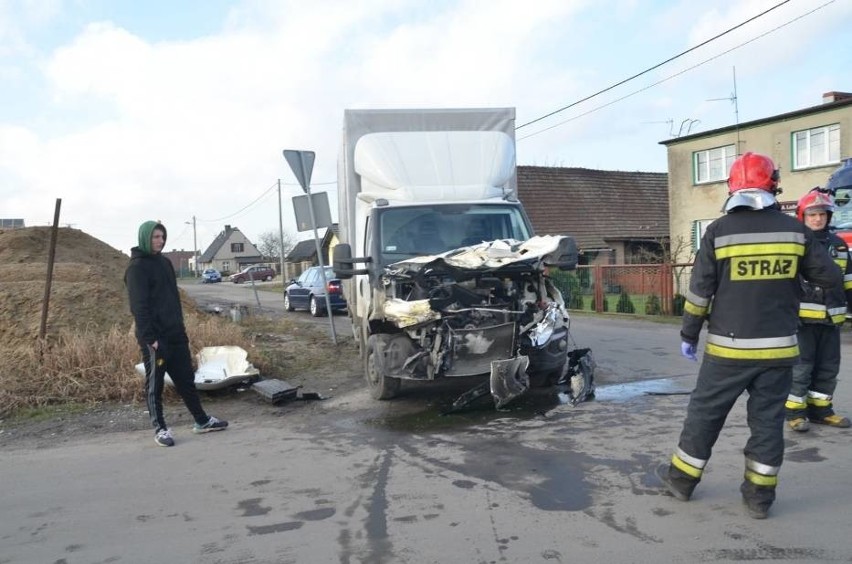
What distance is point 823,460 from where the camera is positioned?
4.98 m

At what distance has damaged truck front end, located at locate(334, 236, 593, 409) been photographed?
655 cm

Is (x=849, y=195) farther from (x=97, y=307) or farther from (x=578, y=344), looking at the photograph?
(x=97, y=307)

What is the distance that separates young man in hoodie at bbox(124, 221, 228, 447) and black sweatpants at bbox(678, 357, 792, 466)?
4.32 meters

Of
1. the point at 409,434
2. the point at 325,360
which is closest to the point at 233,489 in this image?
the point at 409,434

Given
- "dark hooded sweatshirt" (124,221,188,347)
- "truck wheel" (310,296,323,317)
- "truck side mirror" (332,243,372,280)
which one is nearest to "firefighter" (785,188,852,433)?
"truck side mirror" (332,243,372,280)

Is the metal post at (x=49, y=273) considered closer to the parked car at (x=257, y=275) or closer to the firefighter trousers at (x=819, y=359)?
the firefighter trousers at (x=819, y=359)

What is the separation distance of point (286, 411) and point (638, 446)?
364 centimetres

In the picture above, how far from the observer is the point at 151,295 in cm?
616

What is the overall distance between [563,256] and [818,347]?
88.0 inches

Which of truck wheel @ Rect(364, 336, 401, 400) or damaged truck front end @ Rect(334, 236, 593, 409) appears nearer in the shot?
damaged truck front end @ Rect(334, 236, 593, 409)

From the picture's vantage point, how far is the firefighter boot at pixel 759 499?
156 inches

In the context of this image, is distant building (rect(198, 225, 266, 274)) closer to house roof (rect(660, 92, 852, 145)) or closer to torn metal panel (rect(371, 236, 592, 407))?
house roof (rect(660, 92, 852, 145))

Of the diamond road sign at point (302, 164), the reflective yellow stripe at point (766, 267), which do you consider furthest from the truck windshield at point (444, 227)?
the diamond road sign at point (302, 164)

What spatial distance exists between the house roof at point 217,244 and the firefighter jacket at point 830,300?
9925cm
